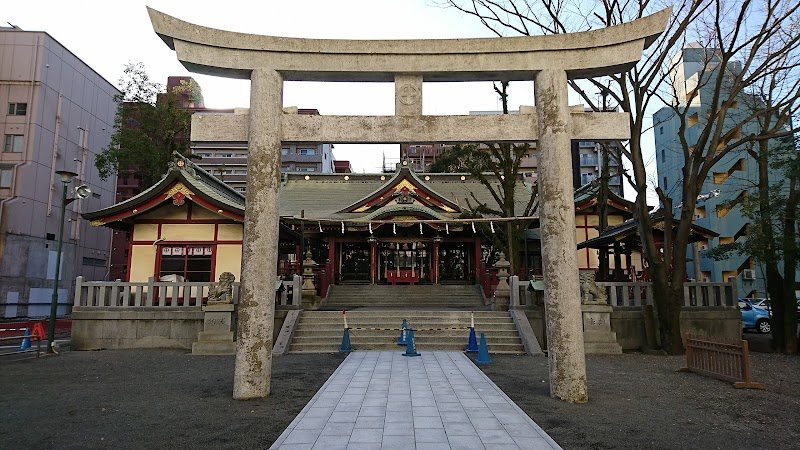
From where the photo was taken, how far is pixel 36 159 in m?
32.5

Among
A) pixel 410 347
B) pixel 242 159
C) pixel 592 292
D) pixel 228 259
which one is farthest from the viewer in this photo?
pixel 242 159

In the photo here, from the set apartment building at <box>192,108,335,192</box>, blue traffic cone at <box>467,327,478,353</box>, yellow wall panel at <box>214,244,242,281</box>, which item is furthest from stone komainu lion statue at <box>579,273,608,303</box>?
apartment building at <box>192,108,335,192</box>

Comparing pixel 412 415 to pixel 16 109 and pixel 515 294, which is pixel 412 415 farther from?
pixel 16 109

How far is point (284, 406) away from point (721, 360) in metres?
8.70

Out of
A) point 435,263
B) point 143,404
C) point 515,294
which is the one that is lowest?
point 143,404

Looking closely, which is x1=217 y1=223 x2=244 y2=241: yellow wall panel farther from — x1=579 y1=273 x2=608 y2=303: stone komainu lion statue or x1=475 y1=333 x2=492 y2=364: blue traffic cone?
x1=579 y1=273 x2=608 y2=303: stone komainu lion statue

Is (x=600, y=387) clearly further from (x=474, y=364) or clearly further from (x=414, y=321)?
(x=414, y=321)

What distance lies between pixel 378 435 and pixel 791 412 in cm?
645

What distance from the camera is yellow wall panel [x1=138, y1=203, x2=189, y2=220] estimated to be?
2150 cm

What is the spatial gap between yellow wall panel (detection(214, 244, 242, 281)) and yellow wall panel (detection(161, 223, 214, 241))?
84 centimetres

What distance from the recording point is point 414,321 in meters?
16.0

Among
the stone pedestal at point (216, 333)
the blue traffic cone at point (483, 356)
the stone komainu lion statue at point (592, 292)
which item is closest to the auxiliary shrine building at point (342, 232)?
the stone pedestal at point (216, 333)

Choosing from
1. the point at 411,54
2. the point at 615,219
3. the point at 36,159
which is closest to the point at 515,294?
the point at 411,54

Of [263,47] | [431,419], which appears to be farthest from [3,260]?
[431,419]
